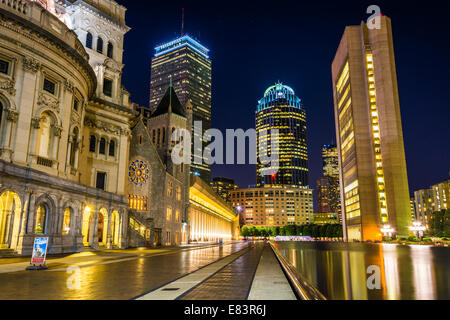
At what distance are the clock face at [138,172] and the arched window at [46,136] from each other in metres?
21.2

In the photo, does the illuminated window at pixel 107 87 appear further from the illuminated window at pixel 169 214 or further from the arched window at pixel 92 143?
the illuminated window at pixel 169 214

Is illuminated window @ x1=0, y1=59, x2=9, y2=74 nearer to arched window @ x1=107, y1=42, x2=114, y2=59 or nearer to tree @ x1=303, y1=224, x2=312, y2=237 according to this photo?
arched window @ x1=107, y1=42, x2=114, y2=59

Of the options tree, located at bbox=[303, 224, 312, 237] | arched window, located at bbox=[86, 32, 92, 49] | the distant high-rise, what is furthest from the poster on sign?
tree, located at bbox=[303, 224, 312, 237]

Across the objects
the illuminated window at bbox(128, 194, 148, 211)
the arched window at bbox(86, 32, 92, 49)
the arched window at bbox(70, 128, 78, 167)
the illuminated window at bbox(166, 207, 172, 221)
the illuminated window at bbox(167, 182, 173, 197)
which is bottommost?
the illuminated window at bbox(166, 207, 172, 221)

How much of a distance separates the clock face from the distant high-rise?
2930 inches

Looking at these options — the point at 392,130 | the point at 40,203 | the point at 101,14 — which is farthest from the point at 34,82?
the point at 392,130

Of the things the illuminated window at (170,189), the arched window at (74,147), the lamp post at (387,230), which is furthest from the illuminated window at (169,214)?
the lamp post at (387,230)

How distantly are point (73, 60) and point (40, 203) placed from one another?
1479 centimetres

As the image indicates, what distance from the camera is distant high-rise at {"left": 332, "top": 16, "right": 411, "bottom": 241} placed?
324 ft

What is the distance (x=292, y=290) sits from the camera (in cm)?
894

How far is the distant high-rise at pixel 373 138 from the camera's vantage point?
98688 mm

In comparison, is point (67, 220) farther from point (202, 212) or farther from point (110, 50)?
point (202, 212)
